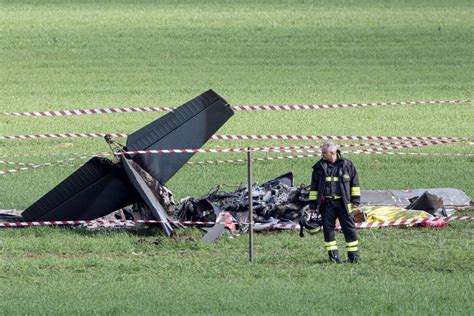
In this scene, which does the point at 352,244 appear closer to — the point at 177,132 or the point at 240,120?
the point at 177,132

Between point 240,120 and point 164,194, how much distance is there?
1341 centimetres

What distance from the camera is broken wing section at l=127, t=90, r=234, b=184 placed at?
1608cm

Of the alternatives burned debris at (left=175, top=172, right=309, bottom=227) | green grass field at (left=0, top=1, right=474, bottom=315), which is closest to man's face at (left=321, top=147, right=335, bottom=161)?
green grass field at (left=0, top=1, right=474, bottom=315)

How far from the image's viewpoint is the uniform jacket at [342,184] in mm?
13628

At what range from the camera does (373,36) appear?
48.6 meters

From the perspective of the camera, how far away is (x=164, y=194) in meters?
16.1

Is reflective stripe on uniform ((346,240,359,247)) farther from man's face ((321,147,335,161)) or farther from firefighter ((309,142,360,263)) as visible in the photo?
man's face ((321,147,335,161))

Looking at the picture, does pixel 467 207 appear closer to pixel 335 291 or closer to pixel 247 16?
pixel 335 291

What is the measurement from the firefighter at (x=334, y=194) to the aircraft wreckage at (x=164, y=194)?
180 centimetres

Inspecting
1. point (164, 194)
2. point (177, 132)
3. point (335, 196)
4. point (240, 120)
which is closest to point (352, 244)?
point (335, 196)

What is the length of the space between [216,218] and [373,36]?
111ft

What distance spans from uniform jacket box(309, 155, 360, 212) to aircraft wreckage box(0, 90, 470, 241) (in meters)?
1.85

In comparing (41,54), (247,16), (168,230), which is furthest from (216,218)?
(247,16)

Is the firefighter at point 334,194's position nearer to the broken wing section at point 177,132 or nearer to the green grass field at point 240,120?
the green grass field at point 240,120
